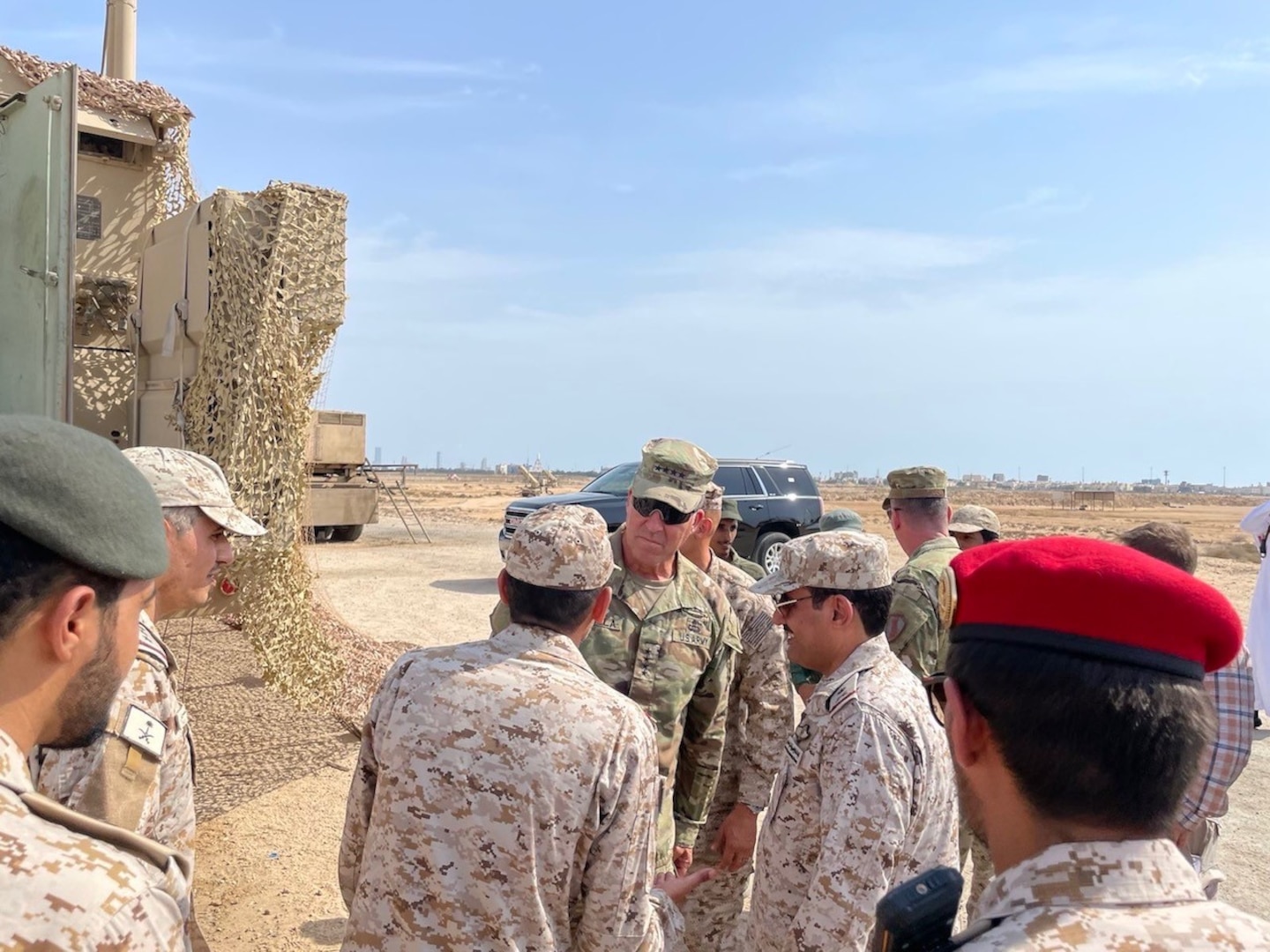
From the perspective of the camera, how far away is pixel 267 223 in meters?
4.11

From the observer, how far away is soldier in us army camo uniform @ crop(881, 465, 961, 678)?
12.2 feet

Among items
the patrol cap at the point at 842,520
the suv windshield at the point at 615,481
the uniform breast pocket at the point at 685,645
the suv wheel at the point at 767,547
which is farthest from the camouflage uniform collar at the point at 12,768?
the suv wheel at the point at 767,547

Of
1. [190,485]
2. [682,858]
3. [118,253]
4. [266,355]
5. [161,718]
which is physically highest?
[118,253]

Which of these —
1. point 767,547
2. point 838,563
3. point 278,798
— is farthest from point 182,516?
point 767,547

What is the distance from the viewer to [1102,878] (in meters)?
1.06

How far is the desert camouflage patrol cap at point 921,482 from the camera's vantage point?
14.0ft

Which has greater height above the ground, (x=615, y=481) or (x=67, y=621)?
(x=67, y=621)

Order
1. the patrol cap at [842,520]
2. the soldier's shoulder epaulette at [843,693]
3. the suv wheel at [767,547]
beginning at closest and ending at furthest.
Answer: the soldier's shoulder epaulette at [843,693]
the patrol cap at [842,520]
the suv wheel at [767,547]

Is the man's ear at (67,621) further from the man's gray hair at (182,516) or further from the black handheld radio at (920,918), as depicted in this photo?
the man's gray hair at (182,516)

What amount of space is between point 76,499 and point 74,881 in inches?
16.9

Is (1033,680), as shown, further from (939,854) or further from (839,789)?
(939,854)

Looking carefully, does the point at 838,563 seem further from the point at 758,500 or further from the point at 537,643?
the point at 758,500

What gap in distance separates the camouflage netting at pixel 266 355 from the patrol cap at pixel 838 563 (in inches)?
104

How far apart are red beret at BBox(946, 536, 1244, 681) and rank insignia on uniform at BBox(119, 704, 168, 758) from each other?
1.71 metres
